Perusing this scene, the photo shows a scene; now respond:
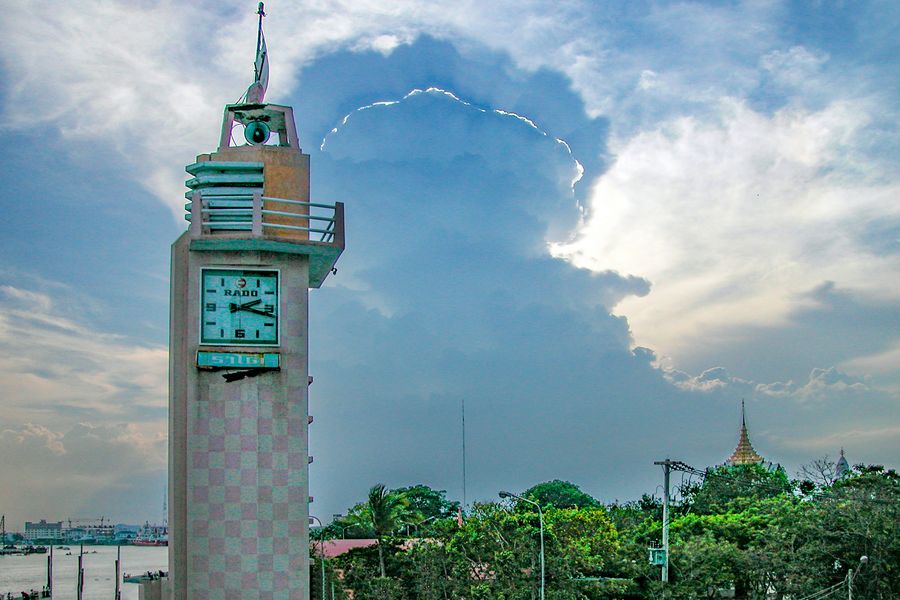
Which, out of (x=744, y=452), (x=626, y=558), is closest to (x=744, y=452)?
(x=744, y=452)

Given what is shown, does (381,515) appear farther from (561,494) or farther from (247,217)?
(561,494)

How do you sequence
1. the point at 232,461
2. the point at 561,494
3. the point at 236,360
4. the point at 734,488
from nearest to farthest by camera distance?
the point at 232,461, the point at 236,360, the point at 734,488, the point at 561,494

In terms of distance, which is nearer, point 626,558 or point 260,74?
point 260,74

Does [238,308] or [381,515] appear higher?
[238,308]

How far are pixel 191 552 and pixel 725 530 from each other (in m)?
48.2

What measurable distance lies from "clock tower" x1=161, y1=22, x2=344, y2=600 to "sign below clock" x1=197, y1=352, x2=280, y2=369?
0.03m

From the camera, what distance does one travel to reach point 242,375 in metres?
28.1

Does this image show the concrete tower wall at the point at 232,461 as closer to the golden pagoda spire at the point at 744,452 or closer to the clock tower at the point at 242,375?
the clock tower at the point at 242,375

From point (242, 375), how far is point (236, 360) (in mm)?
415

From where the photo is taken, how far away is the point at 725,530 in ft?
225

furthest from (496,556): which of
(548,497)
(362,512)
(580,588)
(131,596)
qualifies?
(131,596)

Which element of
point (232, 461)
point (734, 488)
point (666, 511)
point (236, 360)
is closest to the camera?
point (232, 461)

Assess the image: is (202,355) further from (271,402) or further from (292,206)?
(292,206)

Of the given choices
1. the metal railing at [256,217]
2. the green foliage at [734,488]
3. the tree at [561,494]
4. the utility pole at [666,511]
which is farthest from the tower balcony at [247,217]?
the tree at [561,494]
